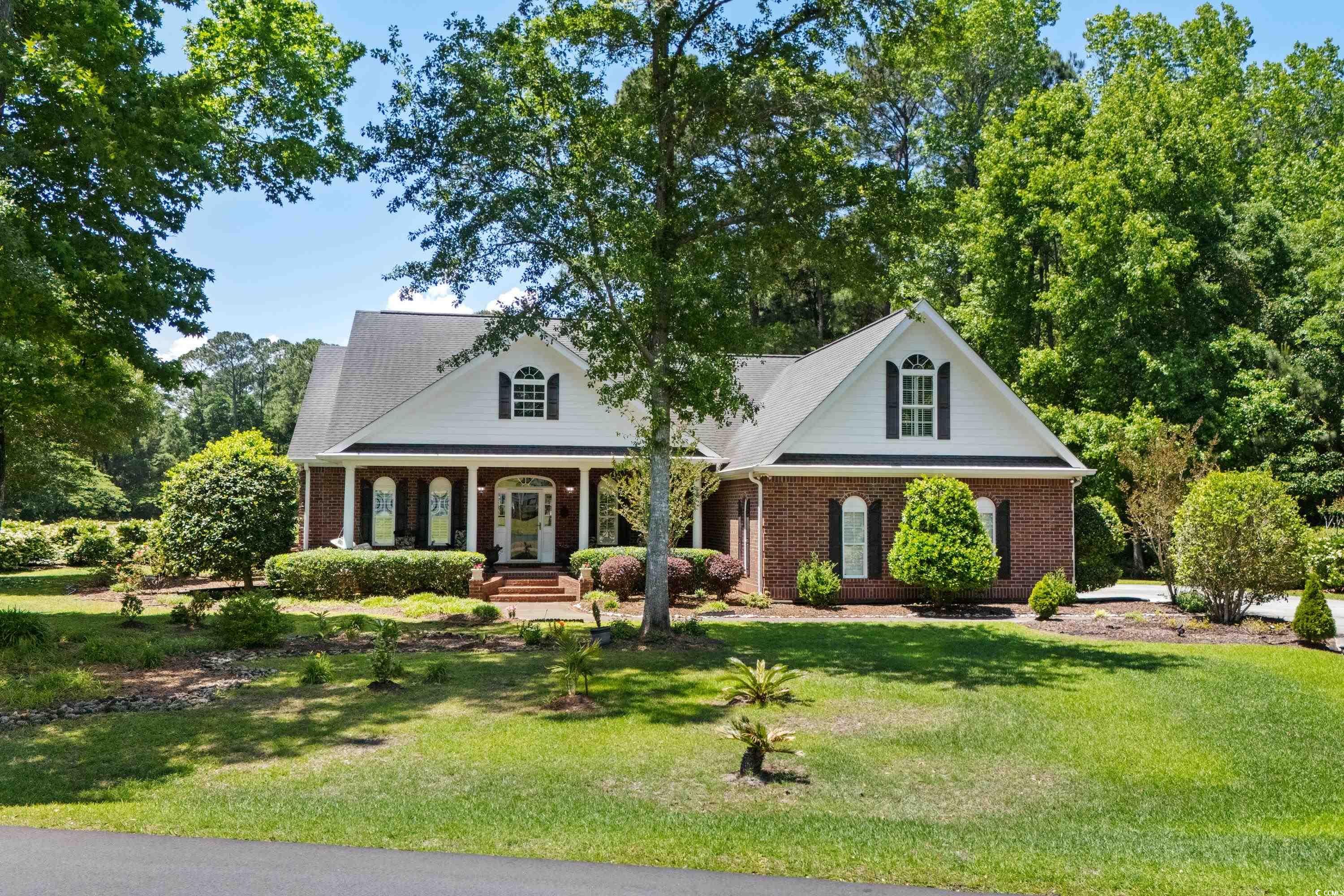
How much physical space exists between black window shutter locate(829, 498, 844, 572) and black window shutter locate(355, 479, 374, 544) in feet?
38.3

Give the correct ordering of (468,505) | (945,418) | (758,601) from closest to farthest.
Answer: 1. (758,601)
2. (945,418)
3. (468,505)

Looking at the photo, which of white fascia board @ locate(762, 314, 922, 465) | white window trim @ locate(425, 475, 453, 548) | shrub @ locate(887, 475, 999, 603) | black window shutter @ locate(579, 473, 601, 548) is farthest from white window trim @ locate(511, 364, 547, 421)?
shrub @ locate(887, 475, 999, 603)

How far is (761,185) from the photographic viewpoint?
15703mm

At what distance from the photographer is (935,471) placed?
21.6 m

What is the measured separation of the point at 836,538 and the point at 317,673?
12.7 meters

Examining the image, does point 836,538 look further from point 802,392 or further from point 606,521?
point 606,521

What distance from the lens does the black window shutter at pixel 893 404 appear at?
22.1 m

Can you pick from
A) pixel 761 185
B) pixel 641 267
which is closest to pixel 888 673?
pixel 641 267

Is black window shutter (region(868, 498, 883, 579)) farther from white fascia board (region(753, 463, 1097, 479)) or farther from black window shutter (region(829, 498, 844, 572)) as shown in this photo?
white fascia board (region(753, 463, 1097, 479))

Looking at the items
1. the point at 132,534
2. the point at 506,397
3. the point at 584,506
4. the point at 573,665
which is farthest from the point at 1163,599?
the point at 132,534

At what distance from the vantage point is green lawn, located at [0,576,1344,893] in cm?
646

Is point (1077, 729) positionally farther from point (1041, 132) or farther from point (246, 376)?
point (246, 376)

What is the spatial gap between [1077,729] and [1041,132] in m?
28.6

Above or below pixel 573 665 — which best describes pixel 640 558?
above
